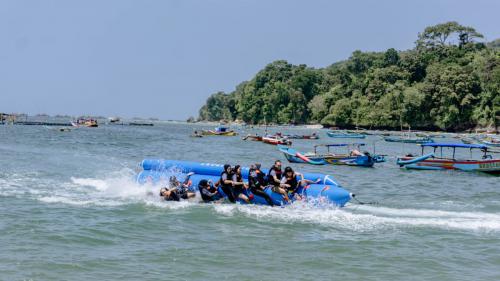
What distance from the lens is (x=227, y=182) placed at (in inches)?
706

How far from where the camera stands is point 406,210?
18.5 m

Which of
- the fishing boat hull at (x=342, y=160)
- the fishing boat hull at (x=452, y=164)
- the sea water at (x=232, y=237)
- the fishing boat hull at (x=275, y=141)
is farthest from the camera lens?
the fishing boat hull at (x=275, y=141)

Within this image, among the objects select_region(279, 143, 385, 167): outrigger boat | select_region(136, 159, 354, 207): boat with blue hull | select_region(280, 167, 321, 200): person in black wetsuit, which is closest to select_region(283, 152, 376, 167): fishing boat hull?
select_region(279, 143, 385, 167): outrigger boat

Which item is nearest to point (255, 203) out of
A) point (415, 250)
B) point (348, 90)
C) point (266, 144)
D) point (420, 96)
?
point (415, 250)

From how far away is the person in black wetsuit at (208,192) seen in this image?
59.3 ft

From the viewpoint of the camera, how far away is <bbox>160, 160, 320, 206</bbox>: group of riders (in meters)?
17.7

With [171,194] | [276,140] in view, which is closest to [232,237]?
[171,194]

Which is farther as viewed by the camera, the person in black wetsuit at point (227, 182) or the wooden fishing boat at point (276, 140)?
the wooden fishing boat at point (276, 140)

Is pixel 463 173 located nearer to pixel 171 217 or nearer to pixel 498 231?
pixel 498 231

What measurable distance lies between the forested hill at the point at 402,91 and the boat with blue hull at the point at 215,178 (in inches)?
2934

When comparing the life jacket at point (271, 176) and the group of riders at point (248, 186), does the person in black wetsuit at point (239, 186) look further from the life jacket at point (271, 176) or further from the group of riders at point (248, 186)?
the life jacket at point (271, 176)

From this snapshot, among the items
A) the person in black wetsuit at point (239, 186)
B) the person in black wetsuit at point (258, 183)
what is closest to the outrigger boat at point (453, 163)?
the person in black wetsuit at point (258, 183)

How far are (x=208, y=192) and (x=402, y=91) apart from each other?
10607cm

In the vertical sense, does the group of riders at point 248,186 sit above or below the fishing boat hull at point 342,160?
above
